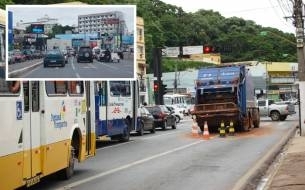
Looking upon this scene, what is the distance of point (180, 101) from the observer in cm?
7956

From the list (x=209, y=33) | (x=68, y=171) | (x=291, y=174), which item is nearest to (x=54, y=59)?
(x=68, y=171)

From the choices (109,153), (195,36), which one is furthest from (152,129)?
(195,36)

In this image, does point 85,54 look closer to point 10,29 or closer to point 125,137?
point 10,29

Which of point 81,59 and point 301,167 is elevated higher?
point 81,59

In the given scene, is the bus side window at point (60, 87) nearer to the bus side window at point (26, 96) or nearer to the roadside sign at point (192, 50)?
the bus side window at point (26, 96)

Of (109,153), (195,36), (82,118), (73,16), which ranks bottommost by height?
(109,153)

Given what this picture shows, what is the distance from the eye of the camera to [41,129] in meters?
11.5

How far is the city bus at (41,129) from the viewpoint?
982cm

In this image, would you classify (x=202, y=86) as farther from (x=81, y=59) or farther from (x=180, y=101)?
(x=180, y=101)

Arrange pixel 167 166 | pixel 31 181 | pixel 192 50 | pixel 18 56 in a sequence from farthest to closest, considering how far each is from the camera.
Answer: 1. pixel 192 50
2. pixel 167 166
3. pixel 31 181
4. pixel 18 56

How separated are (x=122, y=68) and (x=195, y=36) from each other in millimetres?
81644

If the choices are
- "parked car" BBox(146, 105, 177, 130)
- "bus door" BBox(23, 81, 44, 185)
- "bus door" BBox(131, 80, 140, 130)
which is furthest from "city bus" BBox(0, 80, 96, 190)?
"parked car" BBox(146, 105, 177, 130)

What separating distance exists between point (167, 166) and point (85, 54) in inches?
290

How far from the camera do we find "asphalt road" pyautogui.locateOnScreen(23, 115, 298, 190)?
1322 centimetres
